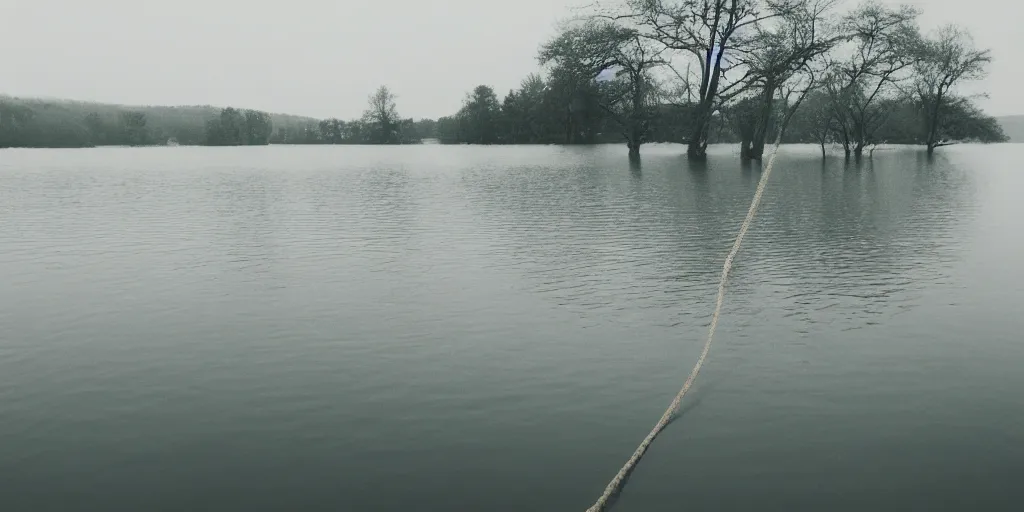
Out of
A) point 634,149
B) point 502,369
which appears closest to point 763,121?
point 634,149

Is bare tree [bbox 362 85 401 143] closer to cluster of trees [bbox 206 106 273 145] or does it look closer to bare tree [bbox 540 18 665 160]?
cluster of trees [bbox 206 106 273 145]

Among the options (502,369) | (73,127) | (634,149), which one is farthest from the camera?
(73,127)

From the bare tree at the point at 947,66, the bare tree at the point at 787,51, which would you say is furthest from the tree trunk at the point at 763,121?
the bare tree at the point at 947,66

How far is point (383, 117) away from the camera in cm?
18150

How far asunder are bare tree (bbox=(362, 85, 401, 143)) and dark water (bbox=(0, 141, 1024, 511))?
158132 millimetres

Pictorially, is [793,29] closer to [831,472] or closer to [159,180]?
[159,180]

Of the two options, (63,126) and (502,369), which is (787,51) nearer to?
(502,369)

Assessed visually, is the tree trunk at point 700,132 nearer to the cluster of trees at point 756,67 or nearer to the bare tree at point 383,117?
the cluster of trees at point 756,67

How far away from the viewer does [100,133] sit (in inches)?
6732

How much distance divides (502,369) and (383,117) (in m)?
175

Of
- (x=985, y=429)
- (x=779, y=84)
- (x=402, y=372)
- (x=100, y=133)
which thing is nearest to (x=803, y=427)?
(x=985, y=429)

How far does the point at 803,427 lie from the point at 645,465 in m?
2.11

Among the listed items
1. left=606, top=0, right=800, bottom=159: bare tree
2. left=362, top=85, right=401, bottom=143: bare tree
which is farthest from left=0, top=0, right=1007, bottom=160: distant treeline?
left=362, top=85, right=401, bottom=143: bare tree

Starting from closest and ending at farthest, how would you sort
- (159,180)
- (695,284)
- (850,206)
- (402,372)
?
1. (402,372)
2. (695,284)
3. (850,206)
4. (159,180)
